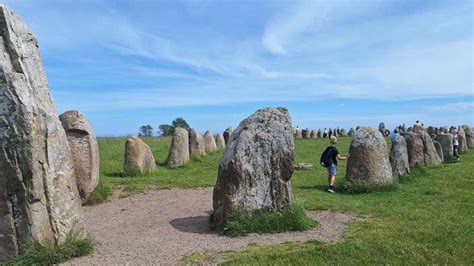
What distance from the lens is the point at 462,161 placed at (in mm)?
23438

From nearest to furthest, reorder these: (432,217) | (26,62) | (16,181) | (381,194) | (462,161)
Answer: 1. (16,181)
2. (26,62)
3. (432,217)
4. (381,194)
5. (462,161)

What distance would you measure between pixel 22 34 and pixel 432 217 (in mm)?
8816

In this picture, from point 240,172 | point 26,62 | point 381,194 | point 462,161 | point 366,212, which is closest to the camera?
point 26,62

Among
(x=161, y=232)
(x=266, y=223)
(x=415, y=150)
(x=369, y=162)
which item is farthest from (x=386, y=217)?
(x=415, y=150)

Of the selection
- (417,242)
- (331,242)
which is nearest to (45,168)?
(331,242)

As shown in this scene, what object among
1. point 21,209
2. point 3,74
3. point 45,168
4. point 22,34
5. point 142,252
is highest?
point 22,34

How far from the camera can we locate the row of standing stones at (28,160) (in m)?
7.23

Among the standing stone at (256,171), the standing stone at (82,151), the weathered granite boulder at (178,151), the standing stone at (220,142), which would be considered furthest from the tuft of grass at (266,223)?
the standing stone at (220,142)

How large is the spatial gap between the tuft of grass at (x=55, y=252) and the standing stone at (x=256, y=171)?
2790mm

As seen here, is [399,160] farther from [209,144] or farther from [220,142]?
[220,142]

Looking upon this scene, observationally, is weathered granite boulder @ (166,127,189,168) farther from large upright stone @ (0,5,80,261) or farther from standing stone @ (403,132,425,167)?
large upright stone @ (0,5,80,261)

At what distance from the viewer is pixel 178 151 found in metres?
21.7

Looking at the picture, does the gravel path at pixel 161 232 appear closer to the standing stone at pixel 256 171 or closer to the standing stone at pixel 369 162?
the standing stone at pixel 256 171

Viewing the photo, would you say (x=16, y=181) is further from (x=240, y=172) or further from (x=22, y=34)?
(x=240, y=172)
